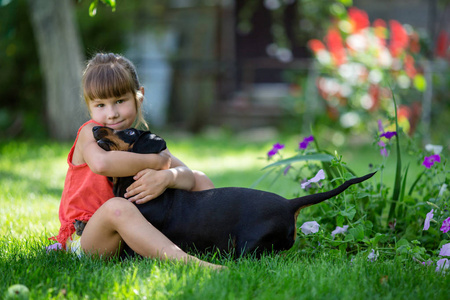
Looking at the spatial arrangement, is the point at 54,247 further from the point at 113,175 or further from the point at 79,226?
the point at 113,175

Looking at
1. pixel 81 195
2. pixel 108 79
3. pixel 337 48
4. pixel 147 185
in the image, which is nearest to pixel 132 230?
pixel 147 185

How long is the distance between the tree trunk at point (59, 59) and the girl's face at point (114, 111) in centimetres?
549

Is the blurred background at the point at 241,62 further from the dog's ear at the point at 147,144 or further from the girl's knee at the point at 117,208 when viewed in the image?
the girl's knee at the point at 117,208

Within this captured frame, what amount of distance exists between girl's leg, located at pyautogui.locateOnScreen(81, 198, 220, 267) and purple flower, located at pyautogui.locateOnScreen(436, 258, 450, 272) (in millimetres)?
1061

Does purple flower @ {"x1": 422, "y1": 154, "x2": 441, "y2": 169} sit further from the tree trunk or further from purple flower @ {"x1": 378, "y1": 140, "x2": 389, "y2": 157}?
the tree trunk

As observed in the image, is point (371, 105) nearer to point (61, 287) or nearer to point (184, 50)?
point (184, 50)

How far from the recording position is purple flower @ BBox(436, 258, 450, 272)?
2331 mm

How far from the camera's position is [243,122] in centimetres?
1055

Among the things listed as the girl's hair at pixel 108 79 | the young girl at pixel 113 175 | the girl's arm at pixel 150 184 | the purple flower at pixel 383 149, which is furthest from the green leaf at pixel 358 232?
the girl's hair at pixel 108 79

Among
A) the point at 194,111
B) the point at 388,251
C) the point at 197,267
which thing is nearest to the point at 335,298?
the point at 197,267

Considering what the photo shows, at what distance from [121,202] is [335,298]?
102 centimetres

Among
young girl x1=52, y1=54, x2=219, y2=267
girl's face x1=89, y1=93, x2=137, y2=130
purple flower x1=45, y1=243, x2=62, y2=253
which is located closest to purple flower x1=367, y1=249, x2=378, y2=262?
young girl x1=52, y1=54, x2=219, y2=267

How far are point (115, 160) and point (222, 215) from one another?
543mm

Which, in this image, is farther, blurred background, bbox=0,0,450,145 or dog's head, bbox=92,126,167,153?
blurred background, bbox=0,0,450,145
